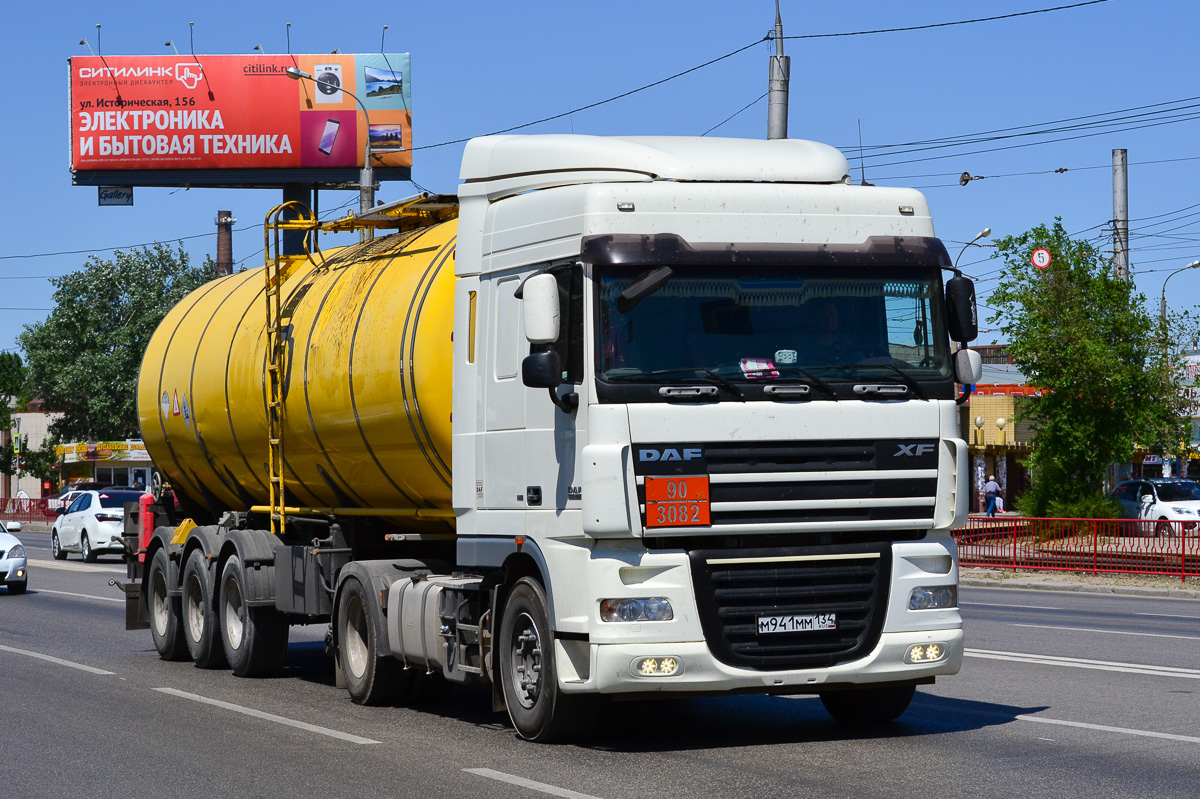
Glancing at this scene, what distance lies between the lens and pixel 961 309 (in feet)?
30.6

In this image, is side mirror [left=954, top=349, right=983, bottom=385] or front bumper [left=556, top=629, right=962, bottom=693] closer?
front bumper [left=556, top=629, right=962, bottom=693]

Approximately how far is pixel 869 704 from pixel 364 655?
383 centimetres

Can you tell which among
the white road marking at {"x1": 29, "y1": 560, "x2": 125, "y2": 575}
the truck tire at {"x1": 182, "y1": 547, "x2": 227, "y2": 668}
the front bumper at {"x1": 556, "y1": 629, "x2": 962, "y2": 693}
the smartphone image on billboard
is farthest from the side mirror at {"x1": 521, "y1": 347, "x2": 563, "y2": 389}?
the smartphone image on billboard

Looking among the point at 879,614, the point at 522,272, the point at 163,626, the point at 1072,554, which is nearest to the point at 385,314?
the point at 522,272

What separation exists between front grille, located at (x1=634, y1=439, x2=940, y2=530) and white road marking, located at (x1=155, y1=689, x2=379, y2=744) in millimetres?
2713

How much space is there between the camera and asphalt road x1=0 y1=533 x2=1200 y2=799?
8164mm

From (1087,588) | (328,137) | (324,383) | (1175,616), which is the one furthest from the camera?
(328,137)

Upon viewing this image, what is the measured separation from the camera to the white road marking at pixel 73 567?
106 ft

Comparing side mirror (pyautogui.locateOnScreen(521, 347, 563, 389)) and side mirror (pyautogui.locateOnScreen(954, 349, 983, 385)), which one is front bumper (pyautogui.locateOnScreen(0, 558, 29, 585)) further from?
side mirror (pyautogui.locateOnScreen(954, 349, 983, 385))

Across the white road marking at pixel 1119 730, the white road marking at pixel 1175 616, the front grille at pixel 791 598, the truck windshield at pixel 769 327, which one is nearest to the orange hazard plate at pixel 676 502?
the front grille at pixel 791 598

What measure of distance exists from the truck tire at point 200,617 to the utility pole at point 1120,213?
84.8 ft

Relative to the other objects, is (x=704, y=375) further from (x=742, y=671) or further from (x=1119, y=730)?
(x=1119, y=730)

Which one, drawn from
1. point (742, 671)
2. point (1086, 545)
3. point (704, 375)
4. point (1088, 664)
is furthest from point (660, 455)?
point (1086, 545)

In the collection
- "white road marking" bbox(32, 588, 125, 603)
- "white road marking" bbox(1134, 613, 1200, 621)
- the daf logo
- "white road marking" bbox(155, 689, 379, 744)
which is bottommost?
"white road marking" bbox(1134, 613, 1200, 621)
